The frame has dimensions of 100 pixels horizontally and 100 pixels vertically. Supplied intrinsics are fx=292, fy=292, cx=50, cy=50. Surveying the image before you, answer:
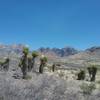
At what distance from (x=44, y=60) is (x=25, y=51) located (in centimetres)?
1467

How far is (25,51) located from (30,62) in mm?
9050

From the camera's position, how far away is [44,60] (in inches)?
1852

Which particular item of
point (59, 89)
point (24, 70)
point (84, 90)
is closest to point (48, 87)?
point (59, 89)

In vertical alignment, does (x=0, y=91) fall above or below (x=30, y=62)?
below

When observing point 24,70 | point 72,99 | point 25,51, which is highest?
point 25,51

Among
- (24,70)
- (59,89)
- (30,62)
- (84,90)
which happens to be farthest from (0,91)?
(30,62)

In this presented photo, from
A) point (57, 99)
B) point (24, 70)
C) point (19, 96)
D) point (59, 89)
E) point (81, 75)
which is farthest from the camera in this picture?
point (81, 75)

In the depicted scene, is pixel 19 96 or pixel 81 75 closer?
pixel 19 96

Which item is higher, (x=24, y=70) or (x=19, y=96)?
(x=24, y=70)

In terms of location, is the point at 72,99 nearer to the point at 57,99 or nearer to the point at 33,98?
the point at 57,99

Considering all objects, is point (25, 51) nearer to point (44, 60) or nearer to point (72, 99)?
point (44, 60)

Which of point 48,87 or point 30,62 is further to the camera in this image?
point 30,62

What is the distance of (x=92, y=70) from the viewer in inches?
1857

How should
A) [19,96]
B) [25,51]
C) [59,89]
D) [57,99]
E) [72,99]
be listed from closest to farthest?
1. [19,96]
2. [57,99]
3. [72,99]
4. [59,89]
5. [25,51]
